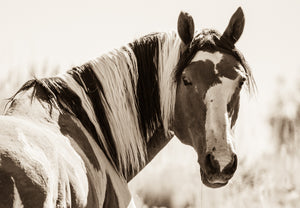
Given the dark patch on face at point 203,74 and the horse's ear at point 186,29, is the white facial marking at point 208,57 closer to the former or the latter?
the dark patch on face at point 203,74

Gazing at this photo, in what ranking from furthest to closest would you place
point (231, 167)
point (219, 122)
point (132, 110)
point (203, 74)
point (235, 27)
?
point (235, 27)
point (132, 110)
point (203, 74)
point (219, 122)
point (231, 167)

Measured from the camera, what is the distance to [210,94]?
380 cm

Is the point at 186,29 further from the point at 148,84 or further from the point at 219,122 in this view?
the point at 219,122

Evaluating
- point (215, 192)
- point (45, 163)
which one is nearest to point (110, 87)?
point (45, 163)

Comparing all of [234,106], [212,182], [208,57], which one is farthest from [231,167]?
[208,57]

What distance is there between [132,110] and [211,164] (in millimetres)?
823

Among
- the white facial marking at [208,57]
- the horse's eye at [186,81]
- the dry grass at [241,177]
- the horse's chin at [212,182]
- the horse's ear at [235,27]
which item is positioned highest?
the horse's ear at [235,27]

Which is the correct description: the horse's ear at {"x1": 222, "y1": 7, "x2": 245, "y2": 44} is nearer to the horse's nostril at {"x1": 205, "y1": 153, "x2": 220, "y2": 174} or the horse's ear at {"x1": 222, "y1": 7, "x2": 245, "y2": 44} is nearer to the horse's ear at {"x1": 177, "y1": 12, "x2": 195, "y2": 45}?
the horse's ear at {"x1": 177, "y1": 12, "x2": 195, "y2": 45}

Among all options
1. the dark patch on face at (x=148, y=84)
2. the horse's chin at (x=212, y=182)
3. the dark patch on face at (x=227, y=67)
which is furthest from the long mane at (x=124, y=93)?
the horse's chin at (x=212, y=182)

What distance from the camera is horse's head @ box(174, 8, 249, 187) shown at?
3678 mm

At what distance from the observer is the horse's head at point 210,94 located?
145 inches

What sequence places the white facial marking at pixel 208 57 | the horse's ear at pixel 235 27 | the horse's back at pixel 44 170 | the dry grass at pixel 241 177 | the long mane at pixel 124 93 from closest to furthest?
the horse's back at pixel 44 170, the long mane at pixel 124 93, the white facial marking at pixel 208 57, the horse's ear at pixel 235 27, the dry grass at pixel 241 177

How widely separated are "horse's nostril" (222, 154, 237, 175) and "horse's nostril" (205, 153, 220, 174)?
2.2 inches

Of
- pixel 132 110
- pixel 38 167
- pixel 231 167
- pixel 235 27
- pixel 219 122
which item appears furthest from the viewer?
pixel 235 27
